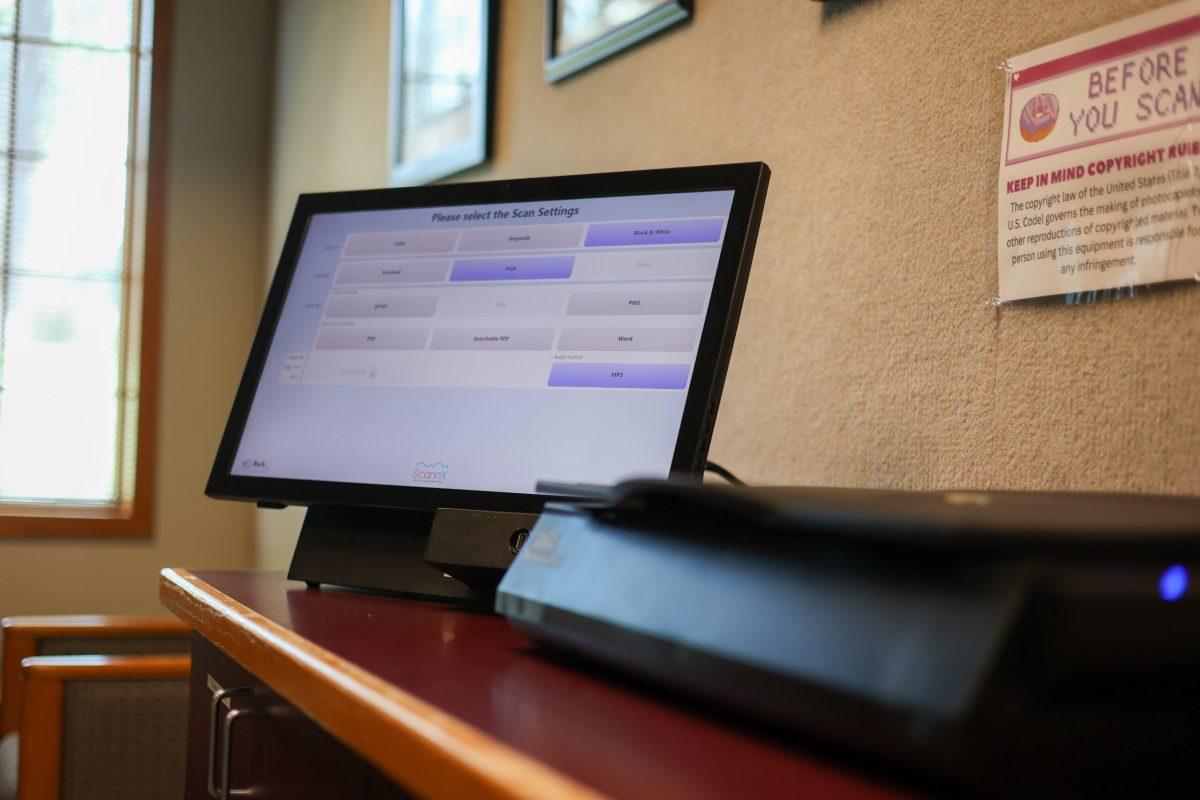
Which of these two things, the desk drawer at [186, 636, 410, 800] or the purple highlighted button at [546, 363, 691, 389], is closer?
the desk drawer at [186, 636, 410, 800]

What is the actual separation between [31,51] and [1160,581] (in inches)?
137

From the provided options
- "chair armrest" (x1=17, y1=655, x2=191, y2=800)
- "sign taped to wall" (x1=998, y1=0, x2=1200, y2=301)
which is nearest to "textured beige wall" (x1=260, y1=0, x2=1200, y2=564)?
"sign taped to wall" (x1=998, y1=0, x2=1200, y2=301)

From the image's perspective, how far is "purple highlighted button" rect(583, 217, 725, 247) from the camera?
0.84 meters

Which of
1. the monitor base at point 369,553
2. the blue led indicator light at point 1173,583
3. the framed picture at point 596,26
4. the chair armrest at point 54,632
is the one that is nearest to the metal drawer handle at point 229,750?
the monitor base at point 369,553

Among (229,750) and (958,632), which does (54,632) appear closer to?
(229,750)

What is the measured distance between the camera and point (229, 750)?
0.77m

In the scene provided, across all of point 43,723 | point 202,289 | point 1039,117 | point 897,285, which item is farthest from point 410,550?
point 202,289

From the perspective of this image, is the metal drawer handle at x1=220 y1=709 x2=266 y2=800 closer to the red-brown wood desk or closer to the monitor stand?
the red-brown wood desk

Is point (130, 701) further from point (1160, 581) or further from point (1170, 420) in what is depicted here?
point (1160, 581)

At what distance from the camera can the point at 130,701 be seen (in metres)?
1.82

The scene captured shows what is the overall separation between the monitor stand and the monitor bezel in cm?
3

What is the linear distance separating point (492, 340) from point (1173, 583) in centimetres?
62

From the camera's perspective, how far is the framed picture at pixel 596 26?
130 centimetres

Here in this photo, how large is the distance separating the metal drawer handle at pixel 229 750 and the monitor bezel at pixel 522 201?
20cm
